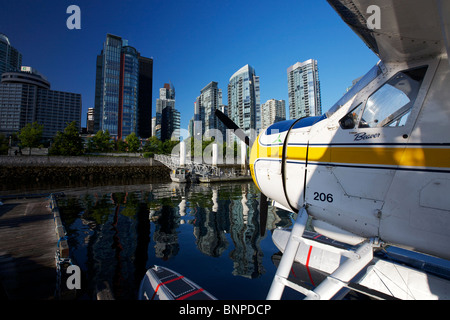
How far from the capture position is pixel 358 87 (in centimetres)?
304

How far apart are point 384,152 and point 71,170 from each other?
1894 inches

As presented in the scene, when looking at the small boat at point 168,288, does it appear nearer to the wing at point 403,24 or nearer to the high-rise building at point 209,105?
the wing at point 403,24

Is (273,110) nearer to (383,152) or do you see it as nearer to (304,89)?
(304,89)

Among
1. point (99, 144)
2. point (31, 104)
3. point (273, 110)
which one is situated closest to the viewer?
point (99, 144)

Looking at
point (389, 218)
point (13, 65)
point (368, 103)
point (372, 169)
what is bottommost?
point (389, 218)

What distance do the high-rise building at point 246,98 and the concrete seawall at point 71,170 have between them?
8316cm

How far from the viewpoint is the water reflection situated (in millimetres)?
5770

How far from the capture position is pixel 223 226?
9992mm

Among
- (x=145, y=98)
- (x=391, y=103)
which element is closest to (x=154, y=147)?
(x=391, y=103)

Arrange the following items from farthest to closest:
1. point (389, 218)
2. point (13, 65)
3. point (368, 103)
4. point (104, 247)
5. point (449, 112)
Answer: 1. point (13, 65)
2. point (104, 247)
3. point (368, 103)
4. point (389, 218)
5. point (449, 112)

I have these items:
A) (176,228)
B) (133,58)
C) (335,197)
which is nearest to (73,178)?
(176,228)

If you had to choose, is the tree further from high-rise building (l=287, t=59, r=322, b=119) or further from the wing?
high-rise building (l=287, t=59, r=322, b=119)

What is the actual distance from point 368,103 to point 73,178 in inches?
1818
